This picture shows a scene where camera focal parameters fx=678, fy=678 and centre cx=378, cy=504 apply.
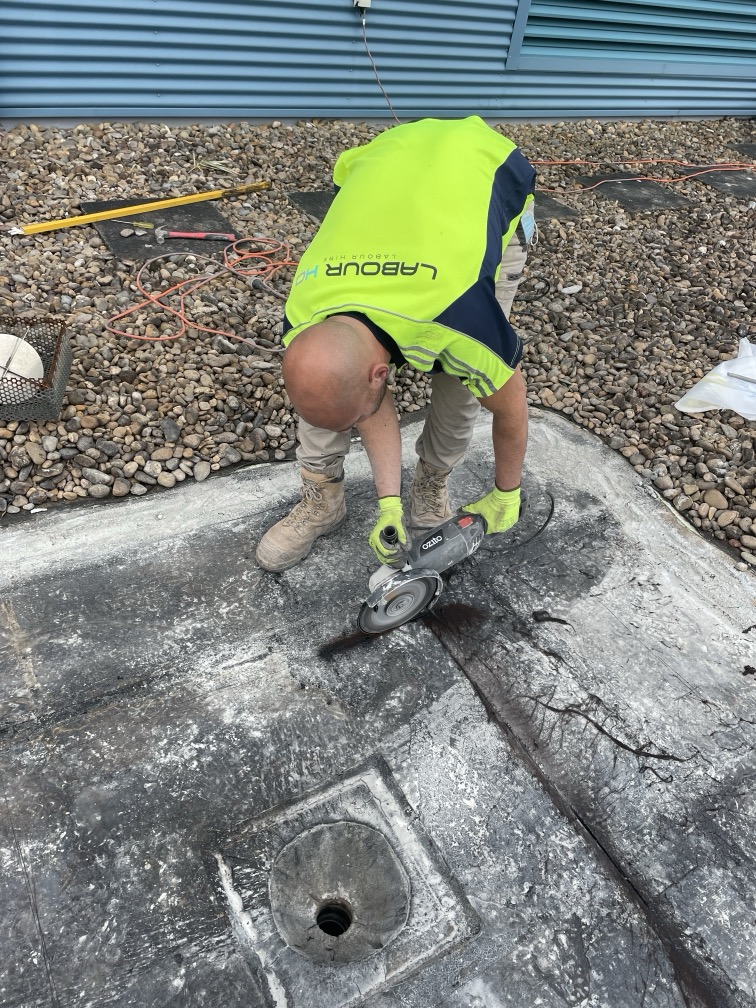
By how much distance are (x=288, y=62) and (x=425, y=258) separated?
448cm

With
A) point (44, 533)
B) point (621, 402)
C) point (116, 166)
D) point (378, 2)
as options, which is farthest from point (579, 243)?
point (44, 533)

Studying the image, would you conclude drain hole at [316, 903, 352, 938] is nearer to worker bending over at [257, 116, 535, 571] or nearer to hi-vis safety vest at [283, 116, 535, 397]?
worker bending over at [257, 116, 535, 571]

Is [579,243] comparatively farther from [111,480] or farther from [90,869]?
[90,869]

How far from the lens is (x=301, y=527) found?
2607 mm

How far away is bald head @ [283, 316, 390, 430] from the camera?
1783 millimetres

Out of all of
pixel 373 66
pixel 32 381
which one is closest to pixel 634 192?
pixel 373 66

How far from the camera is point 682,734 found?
2230 mm

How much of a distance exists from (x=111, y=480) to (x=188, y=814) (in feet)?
4.89

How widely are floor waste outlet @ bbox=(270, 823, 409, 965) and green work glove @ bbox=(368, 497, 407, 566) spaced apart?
816mm

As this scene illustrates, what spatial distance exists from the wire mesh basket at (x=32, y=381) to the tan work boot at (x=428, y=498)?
1623 mm

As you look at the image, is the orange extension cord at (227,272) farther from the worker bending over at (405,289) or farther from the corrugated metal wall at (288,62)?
the corrugated metal wall at (288,62)

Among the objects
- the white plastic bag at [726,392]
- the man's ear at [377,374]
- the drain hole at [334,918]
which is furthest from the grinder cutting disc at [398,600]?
the white plastic bag at [726,392]

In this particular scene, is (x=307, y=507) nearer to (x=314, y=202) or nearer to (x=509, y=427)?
(x=509, y=427)

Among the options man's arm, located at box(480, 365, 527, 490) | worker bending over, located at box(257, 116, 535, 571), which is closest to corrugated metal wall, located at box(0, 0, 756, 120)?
worker bending over, located at box(257, 116, 535, 571)
